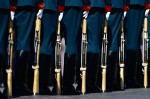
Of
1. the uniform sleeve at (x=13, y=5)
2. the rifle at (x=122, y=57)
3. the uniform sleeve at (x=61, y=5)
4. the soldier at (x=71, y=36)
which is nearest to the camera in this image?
the uniform sleeve at (x=13, y=5)

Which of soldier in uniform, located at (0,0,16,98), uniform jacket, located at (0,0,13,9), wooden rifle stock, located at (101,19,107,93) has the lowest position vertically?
wooden rifle stock, located at (101,19,107,93)

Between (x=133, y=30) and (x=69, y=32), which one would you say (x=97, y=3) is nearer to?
(x=69, y=32)

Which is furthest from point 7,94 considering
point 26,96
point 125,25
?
point 125,25

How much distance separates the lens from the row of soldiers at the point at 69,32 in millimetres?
8211

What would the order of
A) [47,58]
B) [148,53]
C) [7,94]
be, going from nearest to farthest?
[7,94] < [47,58] < [148,53]

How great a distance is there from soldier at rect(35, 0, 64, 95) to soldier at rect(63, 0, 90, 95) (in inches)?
8.0

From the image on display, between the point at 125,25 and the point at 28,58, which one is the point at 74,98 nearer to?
the point at 28,58

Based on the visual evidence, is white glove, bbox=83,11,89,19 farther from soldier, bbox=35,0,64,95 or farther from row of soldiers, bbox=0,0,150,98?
soldier, bbox=35,0,64,95

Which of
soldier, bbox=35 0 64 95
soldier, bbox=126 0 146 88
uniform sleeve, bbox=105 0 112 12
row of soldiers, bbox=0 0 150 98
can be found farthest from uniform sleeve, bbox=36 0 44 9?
soldier, bbox=126 0 146 88

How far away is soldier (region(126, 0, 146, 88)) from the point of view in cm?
962

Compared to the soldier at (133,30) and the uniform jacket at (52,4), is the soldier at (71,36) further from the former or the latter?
the soldier at (133,30)

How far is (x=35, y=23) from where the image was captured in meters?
8.41

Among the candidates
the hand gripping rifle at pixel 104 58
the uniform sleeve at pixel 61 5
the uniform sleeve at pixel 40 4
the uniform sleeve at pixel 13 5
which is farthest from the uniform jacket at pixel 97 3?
the uniform sleeve at pixel 13 5

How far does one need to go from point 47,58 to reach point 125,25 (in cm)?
193
